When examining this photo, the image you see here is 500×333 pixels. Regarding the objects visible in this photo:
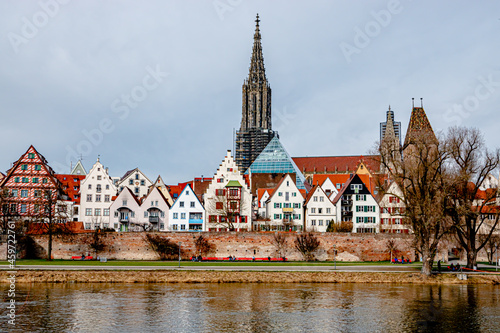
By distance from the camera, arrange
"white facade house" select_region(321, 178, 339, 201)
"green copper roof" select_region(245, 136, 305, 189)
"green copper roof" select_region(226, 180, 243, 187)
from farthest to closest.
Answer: "green copper roof" select_region(245, 136, 305, 189)
"white facade house" select_region(321, 178, 339, 201)
"green copper roof" select_region(226, 180, 243, 187)

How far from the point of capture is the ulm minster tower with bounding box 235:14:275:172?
563 feet

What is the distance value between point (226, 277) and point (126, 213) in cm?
4101

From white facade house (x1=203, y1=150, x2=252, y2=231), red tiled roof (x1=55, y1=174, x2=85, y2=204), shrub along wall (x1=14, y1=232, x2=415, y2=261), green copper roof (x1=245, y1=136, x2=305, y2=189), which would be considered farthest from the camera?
green copper roof (x1=245, y1=136, x2=305, y2=189)

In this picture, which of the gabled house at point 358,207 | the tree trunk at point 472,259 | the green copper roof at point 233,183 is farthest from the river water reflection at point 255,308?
the green copper roof at point 233,183

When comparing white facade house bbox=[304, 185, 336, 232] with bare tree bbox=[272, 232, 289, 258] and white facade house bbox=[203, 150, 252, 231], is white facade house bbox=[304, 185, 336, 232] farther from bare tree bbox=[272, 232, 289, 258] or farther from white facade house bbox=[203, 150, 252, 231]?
bare tree bbox=[272, 232, 289, 258]

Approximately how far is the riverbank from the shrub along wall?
2072 cm

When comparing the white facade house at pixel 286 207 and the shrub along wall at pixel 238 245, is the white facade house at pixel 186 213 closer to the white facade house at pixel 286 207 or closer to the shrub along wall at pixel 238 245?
the white facade house at pixel 286 207

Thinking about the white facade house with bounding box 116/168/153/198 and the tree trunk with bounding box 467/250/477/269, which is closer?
the tree trunk with bounding box 467/250/477/269

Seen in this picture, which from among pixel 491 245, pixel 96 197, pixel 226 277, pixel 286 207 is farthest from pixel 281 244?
pixel 96 197

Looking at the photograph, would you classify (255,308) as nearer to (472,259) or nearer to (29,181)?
(472,259)

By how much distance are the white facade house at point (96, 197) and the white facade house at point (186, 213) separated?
11.2m

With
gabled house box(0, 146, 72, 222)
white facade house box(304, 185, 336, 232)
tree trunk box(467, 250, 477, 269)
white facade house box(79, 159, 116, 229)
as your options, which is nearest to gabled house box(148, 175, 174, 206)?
white facade house box(79, 159, 116, 229)

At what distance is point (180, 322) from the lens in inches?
1191

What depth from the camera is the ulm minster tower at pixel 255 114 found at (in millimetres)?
171500
